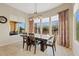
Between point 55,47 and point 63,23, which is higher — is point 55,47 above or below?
below

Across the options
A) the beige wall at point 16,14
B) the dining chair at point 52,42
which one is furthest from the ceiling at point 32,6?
the dining chair at point 52,42

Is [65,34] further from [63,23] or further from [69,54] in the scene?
[69,54]

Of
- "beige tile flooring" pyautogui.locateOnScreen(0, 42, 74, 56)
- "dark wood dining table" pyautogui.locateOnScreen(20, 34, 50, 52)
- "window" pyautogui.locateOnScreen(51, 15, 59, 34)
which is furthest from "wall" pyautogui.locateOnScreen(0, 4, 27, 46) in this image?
"window" pyautogui.locateOnScreen(51, 15, 59, 34)

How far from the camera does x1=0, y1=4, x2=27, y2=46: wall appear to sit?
87.9 inches

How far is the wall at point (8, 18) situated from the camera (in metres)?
Answer: 2.23

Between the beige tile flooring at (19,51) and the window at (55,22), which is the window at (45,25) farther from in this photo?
the beige tile flooring at (19,51)

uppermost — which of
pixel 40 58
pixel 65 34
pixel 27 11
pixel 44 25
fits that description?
pixel 27 11

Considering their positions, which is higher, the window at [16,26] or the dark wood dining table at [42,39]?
the window at [16,26]

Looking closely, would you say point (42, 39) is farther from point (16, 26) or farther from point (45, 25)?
point (16, 26)

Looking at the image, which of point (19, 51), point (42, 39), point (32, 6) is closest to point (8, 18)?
point (32, 6)

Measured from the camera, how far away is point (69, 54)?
2.18 meters

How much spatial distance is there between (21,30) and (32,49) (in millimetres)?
464

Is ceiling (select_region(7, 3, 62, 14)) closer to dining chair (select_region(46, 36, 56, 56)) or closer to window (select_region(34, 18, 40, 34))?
window (select_region(34, 18, 40, 34))

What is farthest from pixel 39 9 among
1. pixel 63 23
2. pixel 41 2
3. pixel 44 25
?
pixel 63 23
